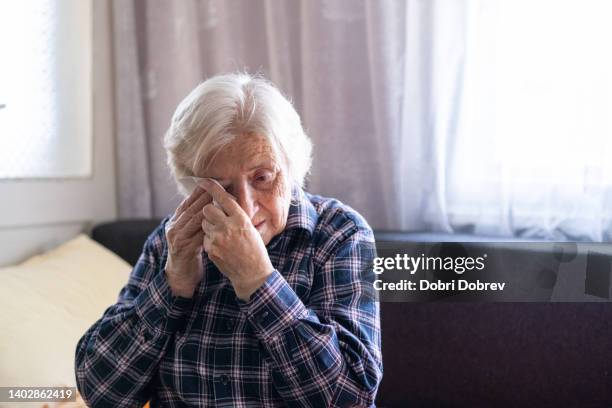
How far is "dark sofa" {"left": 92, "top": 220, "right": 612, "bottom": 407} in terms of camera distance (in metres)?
1.31

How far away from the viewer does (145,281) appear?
109 centimetres

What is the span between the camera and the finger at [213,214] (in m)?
0.93

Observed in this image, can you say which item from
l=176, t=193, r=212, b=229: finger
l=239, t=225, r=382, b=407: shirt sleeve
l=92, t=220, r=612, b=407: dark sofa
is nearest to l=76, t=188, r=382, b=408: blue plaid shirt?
l=239, t=225, r=382, b=407: shirt sleeve

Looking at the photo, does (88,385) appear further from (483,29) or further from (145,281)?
(483,29)

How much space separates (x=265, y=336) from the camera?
895 millimetres

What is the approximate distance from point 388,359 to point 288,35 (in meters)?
0.91

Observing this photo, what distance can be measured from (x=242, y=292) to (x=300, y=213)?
0.63ft

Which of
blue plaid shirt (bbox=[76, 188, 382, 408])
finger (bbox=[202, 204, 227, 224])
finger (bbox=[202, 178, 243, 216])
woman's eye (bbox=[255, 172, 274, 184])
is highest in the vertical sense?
woman's eye (bbox=[255, 172, 274, 184])

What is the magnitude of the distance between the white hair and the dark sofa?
1.78ft

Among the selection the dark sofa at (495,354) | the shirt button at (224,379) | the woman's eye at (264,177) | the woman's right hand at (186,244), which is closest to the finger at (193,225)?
the woman's right hand at (186,244)

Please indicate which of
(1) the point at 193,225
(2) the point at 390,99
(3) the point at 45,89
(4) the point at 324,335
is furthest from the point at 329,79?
(4) the point at 324,335

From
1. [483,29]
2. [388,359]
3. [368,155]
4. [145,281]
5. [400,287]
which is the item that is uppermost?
[483,29]

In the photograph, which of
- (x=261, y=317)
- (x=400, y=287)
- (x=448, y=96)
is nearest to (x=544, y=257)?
(x=400, y=287)

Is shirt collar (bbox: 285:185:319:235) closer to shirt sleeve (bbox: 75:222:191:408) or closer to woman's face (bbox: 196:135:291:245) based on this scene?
woman's face (bbox: 196:135:291:245)
